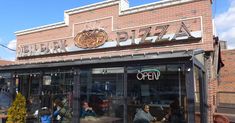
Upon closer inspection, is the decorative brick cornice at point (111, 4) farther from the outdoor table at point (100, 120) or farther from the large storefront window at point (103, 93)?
the outdoor table at point (100, 120)

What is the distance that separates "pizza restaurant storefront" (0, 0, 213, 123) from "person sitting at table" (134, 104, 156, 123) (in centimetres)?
18

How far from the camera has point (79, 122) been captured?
30.6 feet

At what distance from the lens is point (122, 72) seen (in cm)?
877

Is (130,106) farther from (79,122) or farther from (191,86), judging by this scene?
(191,86)

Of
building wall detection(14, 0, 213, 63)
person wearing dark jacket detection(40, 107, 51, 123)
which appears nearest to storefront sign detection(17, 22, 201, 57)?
building wall detection(14, 0, 213, 63)

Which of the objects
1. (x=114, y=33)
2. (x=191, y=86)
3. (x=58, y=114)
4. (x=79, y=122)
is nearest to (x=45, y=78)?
(x=58, y=114)

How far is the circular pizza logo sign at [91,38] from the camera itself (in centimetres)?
1292

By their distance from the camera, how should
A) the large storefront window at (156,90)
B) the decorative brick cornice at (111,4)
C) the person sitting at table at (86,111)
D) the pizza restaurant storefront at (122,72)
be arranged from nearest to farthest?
1. the pizza restaurant storefront at (122,72)
2. the large storefront window at (156,90)
3. the person sitting at table at (86,111)
4. the decorative brick cornice at (111,4)

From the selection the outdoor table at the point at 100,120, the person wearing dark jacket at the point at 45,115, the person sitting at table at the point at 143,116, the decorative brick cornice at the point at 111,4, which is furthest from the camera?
the decorative brick cornice at the point at 111,4

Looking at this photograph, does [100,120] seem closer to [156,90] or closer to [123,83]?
[123,83]

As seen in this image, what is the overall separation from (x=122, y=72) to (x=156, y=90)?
173 centimetres

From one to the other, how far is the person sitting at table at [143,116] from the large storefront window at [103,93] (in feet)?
1.73

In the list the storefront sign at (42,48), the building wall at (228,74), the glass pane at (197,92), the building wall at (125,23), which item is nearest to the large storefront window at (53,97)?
the building wall at (125,23)

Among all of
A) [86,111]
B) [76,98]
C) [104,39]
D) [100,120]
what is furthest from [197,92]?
[104,39]
